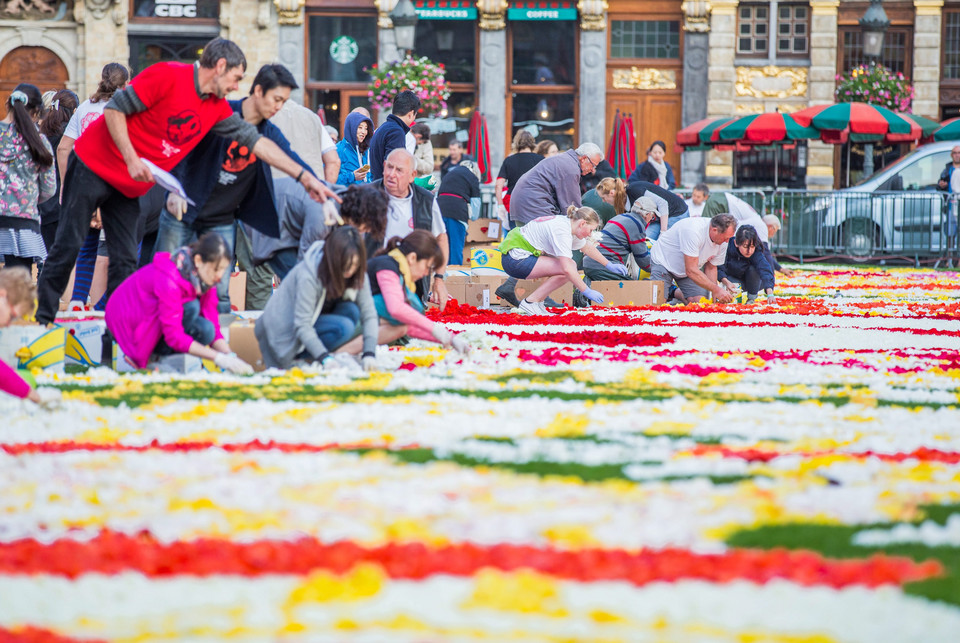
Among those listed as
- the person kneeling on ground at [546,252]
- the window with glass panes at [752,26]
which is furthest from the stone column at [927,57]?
the person kneeling on ground at [546,252]

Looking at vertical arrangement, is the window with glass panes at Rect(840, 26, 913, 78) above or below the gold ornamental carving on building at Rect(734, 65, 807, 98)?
above

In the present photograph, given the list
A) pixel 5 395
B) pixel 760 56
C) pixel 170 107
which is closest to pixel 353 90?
pixel 760 56

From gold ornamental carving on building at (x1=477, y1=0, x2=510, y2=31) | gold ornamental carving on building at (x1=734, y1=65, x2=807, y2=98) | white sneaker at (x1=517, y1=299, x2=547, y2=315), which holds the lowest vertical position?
white sneaker at (x1=517, y1=299, x2=547, y2=315)

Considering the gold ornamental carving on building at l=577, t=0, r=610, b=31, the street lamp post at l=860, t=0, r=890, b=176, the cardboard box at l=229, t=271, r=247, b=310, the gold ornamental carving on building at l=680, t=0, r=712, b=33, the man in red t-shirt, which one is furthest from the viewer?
the gold ornamental carving on building at l=680, t=0, r=712, b=33

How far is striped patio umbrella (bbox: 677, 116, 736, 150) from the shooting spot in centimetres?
1981

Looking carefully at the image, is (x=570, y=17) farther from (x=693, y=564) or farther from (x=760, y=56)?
(x=693, y=564)

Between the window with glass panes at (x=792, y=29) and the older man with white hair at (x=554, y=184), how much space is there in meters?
14.5

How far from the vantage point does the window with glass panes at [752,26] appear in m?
24.3

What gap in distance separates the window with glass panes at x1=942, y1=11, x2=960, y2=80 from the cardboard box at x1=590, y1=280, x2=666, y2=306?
1579 centimetres

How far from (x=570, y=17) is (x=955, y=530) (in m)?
21.7

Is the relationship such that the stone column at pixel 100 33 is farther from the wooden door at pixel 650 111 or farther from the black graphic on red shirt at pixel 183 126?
the black graphic on red shirt at pixel 183 126

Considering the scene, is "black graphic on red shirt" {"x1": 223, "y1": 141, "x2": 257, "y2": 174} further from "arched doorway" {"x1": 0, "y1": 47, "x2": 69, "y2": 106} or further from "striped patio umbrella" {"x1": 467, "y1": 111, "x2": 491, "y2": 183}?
"arched doorway" {"x1": 0, "y1": 47, "x2": 69, "y2": 106}

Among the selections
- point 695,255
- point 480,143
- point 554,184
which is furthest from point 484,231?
point 480,143

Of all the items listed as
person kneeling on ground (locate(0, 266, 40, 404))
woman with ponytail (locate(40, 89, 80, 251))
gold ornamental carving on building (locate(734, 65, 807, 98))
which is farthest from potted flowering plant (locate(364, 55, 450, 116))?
person kneeling on ground (locate(0, 266, 40, 404))
